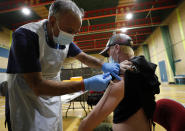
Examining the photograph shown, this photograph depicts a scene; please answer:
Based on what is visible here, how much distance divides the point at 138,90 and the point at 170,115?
285 mm

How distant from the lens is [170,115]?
824 mm

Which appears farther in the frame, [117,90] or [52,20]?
[52,20]

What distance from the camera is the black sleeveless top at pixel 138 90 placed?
2.85 feet

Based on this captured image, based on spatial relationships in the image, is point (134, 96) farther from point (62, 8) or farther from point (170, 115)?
point (62, 8)

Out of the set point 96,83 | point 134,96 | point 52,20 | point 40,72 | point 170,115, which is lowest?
point 170,115

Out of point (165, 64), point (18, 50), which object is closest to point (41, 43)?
point (18, 50)

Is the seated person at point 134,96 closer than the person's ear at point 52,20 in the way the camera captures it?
Yes

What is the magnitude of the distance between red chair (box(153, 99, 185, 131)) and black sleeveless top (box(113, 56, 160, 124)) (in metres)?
0.07

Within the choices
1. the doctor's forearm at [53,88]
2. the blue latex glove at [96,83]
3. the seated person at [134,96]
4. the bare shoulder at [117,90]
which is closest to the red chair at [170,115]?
the seated person at [134,96]

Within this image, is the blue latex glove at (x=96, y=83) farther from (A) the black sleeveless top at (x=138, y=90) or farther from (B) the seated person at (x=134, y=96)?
(A) the black sleeveless top at (x=138, y=90)

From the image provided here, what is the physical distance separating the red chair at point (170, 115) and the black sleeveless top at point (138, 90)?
7 cm

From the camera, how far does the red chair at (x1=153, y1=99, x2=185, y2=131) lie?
28.6 inches

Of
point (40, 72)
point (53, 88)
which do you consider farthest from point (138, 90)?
point (40, 72)

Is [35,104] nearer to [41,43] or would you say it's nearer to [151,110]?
[41,43]
